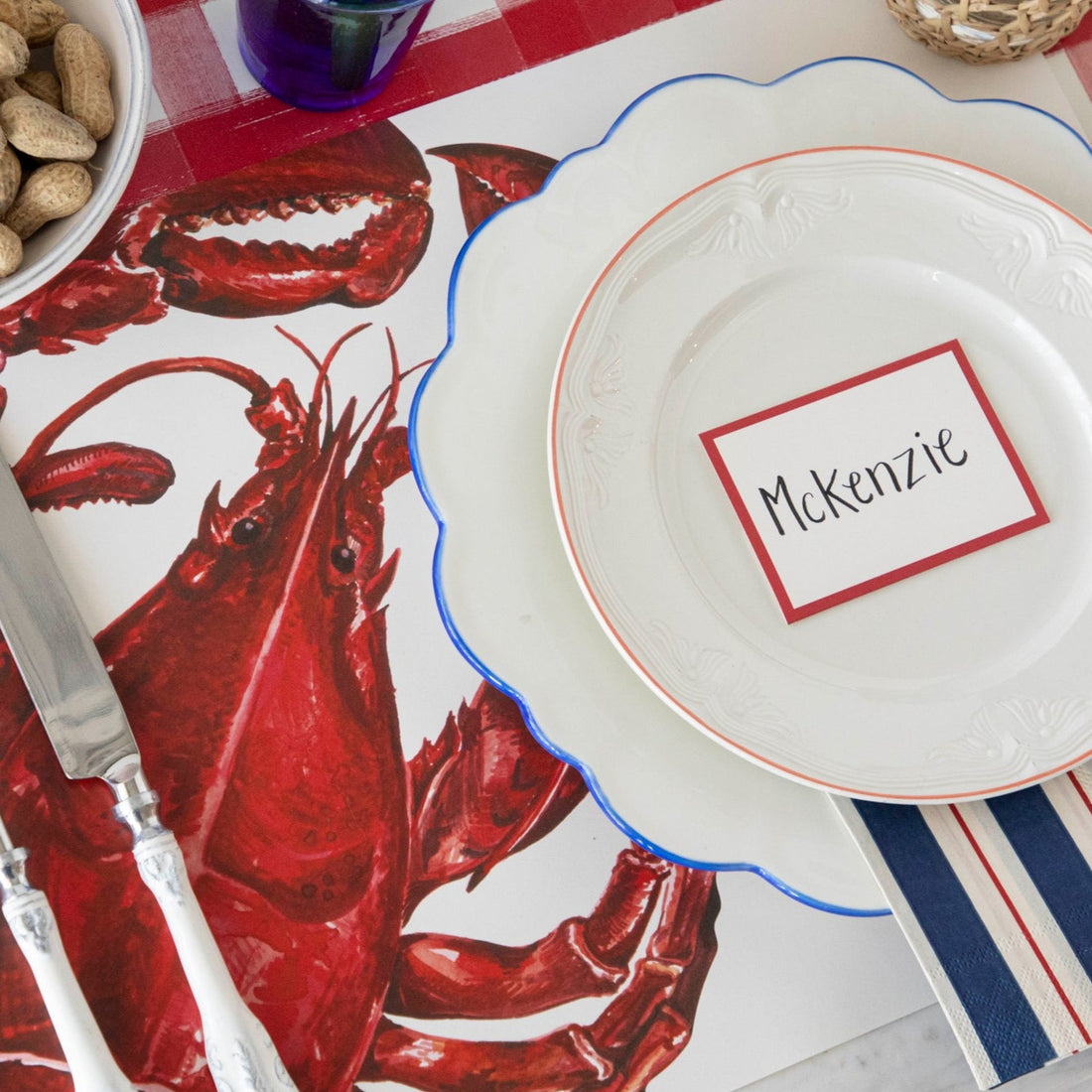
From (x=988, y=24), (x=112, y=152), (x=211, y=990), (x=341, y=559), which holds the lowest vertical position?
(x=211, y=990)

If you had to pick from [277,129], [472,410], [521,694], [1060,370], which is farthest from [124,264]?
[1060,370]

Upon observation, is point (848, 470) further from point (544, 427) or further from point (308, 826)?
point (308, 826)

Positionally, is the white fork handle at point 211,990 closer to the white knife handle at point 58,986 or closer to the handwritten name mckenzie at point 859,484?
the white knife handle at point 58,986

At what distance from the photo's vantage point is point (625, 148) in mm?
549

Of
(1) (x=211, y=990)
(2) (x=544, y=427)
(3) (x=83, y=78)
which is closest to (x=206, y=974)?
(1) (x=211, y=990)

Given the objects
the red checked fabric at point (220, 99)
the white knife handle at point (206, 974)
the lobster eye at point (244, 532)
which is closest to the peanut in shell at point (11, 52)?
the red checked fabric at point (220, 99)

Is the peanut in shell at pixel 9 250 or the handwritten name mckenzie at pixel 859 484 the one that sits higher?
the peanut in shell at pixel 9 250

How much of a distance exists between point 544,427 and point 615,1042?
12.3 inches

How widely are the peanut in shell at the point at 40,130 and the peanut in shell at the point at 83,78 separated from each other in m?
0.01

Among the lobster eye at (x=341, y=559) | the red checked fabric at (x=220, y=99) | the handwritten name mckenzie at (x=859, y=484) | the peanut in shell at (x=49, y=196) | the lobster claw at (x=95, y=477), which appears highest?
the red checked fabric at (x=220, y=99)

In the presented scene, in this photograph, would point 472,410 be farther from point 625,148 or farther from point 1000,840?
point 1000,840

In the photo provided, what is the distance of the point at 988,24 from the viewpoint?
0.57 m

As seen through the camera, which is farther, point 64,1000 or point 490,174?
point 490,174

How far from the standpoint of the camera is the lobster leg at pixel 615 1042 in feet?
1.70
